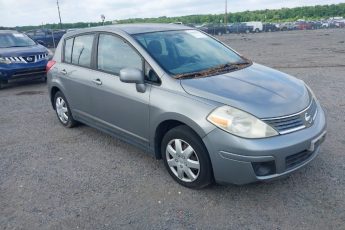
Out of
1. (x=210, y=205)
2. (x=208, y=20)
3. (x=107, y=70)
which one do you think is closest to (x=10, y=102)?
(x=107, y=70)

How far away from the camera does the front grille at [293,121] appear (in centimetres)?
302

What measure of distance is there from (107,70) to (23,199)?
184 centimetres

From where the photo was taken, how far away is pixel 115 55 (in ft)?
13.8

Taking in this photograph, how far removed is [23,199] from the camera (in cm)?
349

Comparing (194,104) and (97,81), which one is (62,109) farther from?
(194,104)

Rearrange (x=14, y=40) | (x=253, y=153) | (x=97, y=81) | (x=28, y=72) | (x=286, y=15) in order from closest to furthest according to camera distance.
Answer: (x=253, y=153), (x=97, y=81), (x=28, y=72), (x=14, y=40), (x=286, y=15)

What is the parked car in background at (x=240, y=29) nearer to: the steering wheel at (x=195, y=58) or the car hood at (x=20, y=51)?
the car hood at (x=20, y=51)

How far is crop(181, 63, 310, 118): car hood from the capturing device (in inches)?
122

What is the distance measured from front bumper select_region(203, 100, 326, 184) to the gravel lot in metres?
0.34

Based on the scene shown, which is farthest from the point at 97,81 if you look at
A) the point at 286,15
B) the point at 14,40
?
the point at 286,15

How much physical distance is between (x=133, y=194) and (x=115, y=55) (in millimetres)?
1783

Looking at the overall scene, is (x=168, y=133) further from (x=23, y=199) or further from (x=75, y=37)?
(x=75, y=37)

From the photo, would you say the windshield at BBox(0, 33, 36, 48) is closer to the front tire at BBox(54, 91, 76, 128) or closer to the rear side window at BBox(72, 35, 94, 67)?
the front tire at BBox(54, 91, 76, 128)

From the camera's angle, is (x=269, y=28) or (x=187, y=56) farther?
(x=269, y=28)
